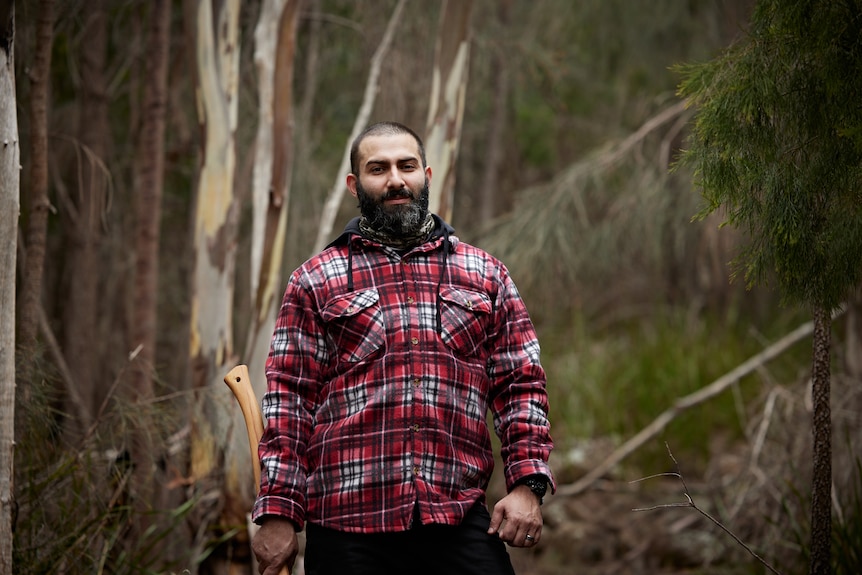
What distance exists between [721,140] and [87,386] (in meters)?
5.01

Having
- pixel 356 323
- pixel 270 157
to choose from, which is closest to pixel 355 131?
pixel 270 157

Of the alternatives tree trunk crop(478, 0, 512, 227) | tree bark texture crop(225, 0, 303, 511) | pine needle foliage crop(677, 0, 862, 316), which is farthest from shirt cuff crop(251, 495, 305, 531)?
tree trunk crop(478, 0, 512, 227)

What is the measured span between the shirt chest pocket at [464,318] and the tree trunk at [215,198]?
8.91ft

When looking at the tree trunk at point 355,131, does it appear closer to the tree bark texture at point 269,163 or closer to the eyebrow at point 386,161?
the tree bark texture at point 269,163

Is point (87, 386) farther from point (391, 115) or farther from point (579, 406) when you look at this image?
point (579, 406)

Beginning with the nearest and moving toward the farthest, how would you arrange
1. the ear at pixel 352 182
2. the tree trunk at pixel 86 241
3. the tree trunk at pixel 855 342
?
1. the ear at pixel 352 182
2. the tree trunk at pixel 855 342
3. the tree trunk at pixel 86 241

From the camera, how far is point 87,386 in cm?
637

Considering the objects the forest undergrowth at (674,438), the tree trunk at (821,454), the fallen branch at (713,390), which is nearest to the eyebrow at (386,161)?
the tree trunk at (821,454)

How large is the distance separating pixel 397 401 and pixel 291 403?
1.01ft

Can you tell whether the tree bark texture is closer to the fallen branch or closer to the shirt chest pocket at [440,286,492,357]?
the shirt chest pocket at [440,286,492,357]

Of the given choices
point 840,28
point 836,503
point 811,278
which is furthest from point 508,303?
point 836,503

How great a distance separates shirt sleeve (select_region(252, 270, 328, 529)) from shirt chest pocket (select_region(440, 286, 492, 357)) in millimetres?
369

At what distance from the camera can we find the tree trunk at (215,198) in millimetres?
5191

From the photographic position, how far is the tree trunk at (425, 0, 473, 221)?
512cm
